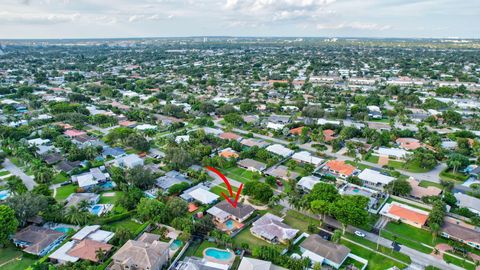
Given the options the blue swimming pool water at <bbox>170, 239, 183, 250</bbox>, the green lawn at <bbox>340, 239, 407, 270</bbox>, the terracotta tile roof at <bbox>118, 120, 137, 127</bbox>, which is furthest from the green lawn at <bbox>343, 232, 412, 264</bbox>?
the terracotta tile roof at <bbox>118, 120, 137, 127</bbox>

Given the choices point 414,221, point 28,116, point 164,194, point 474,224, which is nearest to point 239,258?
point 164,194

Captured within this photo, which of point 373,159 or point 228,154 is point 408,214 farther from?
point 228,154

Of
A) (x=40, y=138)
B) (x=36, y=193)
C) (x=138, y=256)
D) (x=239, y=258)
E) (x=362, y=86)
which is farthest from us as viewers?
(x=362, y=86)

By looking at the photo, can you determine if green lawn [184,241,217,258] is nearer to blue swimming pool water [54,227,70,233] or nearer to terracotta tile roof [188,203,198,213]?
terracotta tile roof [188,203,198,213]

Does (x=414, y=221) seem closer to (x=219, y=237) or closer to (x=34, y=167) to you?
(x=219, y=237)

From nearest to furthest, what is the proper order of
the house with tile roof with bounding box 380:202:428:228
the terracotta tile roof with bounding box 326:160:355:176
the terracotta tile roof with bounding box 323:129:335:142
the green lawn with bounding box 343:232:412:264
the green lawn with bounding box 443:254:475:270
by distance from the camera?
the green lawn with bounding box 443:254:475:270 → the green lawn with bounding box 343:232:412:264 → the house with tile roof with bounding box 380:202:428:228 → the terracotta tile roof with bounding box 326:160:355:176 → the terracotta tile roof with bounding box 323:129:335:142

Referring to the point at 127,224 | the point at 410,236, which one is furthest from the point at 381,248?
the point at 127,224
